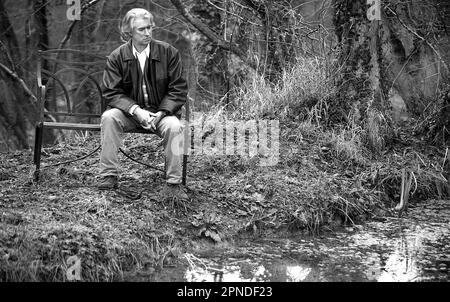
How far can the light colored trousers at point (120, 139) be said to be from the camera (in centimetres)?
494

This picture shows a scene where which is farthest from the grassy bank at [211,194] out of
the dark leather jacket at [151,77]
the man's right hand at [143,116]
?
the dark leather jacket at [151,77]

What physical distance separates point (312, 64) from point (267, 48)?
2.69ft

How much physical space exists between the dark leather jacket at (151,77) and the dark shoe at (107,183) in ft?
2.00

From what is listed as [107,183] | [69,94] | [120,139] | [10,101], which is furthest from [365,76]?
[10,101]

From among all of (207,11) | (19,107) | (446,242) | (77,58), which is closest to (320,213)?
(446,242)

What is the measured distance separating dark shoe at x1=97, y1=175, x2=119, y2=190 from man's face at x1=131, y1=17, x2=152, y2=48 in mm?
1162

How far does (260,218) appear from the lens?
16.8ft

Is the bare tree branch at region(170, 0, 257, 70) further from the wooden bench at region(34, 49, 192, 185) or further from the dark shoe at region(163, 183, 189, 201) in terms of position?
the dark shoe at region(163, 183, 189, 201)

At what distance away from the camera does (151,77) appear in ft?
16.9

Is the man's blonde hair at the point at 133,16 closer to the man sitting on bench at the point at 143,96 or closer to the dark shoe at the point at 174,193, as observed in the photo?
the man sitting on bench at the point at 143,96

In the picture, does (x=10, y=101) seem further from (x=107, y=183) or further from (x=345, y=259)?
(x=345, y=259)

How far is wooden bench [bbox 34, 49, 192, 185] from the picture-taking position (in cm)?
519
